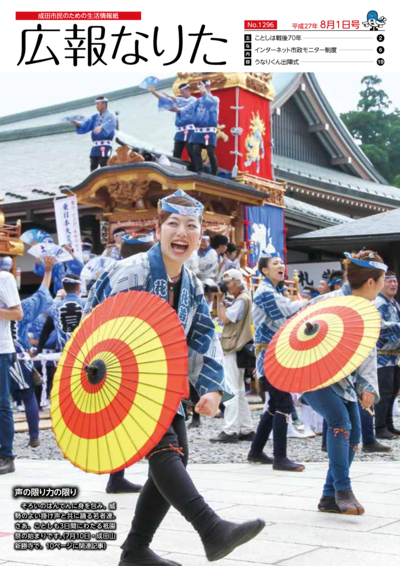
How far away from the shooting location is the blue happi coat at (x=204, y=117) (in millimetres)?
15367

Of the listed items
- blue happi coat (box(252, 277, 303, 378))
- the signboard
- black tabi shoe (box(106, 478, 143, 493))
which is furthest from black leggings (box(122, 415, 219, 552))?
the signboard

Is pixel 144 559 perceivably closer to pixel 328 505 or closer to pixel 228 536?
pixel 228 536

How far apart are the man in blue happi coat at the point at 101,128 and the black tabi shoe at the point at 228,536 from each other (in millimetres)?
12691

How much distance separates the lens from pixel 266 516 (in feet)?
15.8

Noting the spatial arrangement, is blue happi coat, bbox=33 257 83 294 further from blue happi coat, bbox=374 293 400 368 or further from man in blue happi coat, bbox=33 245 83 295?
blue happi coat, bbox=374 293 400 368

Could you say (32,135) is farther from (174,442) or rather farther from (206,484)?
(174,442)

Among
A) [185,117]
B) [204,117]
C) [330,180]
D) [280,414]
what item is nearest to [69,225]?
[185,117]

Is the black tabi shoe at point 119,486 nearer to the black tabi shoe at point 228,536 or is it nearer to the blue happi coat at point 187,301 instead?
the blue happi coat at point 187,301

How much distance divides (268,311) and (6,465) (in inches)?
92.9

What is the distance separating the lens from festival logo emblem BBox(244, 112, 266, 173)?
17234 mm

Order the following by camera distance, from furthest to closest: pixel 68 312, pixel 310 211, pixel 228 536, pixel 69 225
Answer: pixel 310 211
pixel 69 225
pixel 68 312
pixel 228 536

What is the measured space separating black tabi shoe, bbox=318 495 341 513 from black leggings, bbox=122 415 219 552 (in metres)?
1.52

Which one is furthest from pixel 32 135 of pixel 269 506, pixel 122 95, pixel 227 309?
pixel 269 506

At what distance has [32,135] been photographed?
23.5 meters
